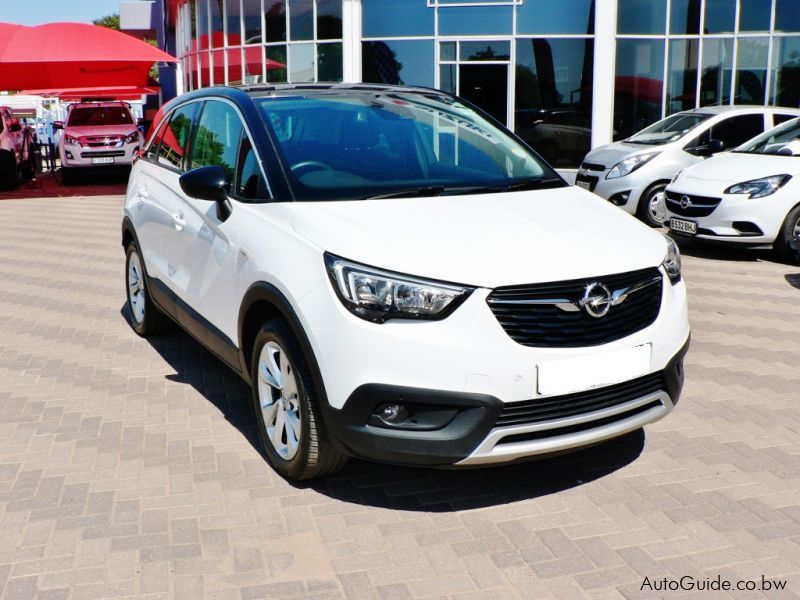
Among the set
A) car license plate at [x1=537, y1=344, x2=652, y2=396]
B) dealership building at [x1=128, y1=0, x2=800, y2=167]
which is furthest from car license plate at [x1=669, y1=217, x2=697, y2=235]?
dealership building at [x1=128, y1=0, x2=800, y2=167]

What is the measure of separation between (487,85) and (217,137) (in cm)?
1568

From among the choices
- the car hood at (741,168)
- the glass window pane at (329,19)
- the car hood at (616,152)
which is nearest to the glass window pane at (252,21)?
the glass window pane at (329,19)

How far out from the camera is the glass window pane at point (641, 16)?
62.7 ft

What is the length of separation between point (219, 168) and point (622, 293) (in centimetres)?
198

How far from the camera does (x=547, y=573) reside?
10.6ft

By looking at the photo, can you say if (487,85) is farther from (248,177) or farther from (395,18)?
(248,177)

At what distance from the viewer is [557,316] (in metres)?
3.42

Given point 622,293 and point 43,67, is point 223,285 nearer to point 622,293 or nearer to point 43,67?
point 622,293

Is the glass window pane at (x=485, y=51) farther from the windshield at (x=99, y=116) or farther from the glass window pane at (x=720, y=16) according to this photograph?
the windshield at (x=99, y=116)

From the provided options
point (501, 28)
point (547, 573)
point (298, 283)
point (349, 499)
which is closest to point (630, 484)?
point (547, 573)

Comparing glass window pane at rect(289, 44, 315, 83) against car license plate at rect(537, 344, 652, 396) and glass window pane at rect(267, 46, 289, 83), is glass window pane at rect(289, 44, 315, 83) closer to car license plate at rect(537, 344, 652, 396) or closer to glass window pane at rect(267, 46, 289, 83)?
glass window pane at rect(267, 46, 289, 83)

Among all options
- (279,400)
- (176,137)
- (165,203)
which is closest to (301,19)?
(176,137)

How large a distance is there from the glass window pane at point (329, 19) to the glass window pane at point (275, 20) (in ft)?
3.76

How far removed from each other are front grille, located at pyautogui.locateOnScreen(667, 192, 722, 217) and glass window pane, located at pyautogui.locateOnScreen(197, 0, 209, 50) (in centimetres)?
1852
